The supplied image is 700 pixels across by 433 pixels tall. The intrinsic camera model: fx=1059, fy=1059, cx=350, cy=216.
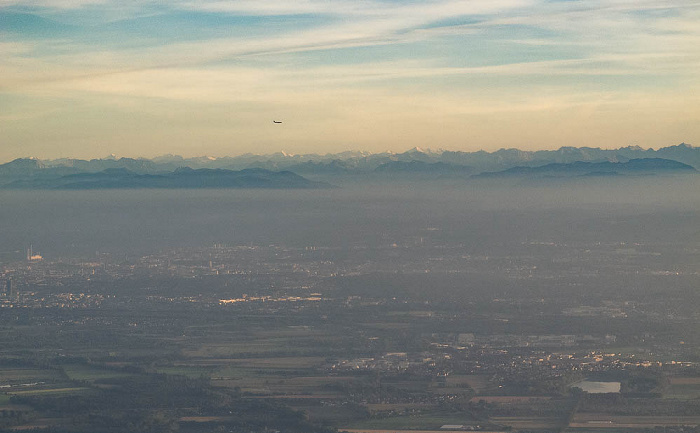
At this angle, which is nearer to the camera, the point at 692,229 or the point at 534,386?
the point at 534,386

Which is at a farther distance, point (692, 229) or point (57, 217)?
point (57, 217)

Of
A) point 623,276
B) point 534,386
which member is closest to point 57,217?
point 623,276

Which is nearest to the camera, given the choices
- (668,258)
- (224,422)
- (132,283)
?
(224,422)

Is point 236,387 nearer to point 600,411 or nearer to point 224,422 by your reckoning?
point 224,422

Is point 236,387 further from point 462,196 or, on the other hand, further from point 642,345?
point 462,196

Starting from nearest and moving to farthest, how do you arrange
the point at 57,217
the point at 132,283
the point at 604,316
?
the point at 604,316, the point at 132,283, the point at 57,217

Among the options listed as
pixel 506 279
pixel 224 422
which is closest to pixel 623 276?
pixel 506 279

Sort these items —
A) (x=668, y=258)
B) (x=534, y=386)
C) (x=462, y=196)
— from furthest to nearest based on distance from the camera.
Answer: (x=462, y=196) < (x=668, y=258) < (x=534, y=386)

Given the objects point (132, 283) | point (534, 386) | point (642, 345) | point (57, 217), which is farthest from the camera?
point (57, 217)
